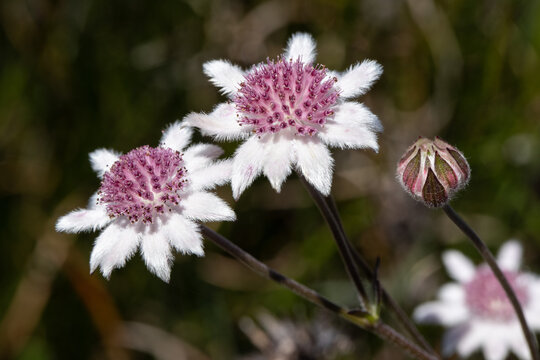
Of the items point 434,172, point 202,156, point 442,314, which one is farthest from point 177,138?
point 442,314

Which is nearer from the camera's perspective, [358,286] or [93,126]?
[358,286]

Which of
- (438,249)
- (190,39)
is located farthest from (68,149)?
(438,249)

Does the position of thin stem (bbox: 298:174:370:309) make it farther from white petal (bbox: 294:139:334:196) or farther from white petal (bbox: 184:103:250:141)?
white petal (bbox: 184:103:250:141)

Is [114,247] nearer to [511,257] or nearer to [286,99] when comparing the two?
[286,99]

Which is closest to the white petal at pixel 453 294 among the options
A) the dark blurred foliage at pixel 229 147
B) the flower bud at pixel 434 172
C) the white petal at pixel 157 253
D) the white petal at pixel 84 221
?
the dark blurred foliage at pixel 229 147

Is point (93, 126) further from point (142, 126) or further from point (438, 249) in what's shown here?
point (438, 249)

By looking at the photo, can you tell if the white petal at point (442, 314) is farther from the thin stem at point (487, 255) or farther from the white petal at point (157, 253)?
the white petal at point (157, 253)
